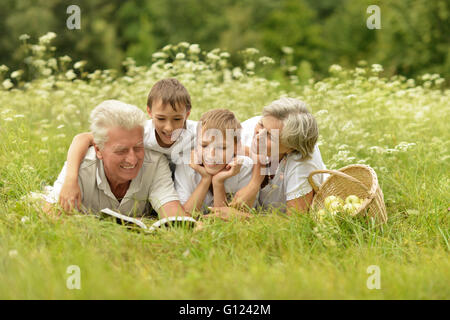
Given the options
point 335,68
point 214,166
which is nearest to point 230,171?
point 214,166

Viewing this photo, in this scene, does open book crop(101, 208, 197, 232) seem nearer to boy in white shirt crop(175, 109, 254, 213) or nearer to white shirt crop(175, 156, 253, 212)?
boy in white shirt crop(175, 109, 254, 213)

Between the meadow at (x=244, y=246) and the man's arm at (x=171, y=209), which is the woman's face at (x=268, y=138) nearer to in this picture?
the meadow at (x=244, y=246)

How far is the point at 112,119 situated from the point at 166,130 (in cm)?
49

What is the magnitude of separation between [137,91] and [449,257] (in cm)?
416

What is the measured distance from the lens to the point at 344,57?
24328mm

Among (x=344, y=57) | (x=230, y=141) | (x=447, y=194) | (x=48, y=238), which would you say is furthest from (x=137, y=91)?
(x=344, y=57)

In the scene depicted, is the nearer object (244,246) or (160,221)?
(244,246)

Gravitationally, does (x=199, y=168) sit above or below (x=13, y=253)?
above

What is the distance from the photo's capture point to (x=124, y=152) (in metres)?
3.77

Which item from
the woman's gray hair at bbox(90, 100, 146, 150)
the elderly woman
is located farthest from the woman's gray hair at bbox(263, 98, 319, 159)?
the woman's gray hair at bbox(90, 100, 146, 150)

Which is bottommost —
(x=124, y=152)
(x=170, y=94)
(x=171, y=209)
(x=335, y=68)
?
(x=171, y=209)

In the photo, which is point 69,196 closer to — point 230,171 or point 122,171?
point 122,171

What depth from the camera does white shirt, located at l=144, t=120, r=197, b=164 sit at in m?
4.18

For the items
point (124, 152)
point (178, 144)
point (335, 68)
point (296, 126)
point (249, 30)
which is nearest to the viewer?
point (124, 152)
